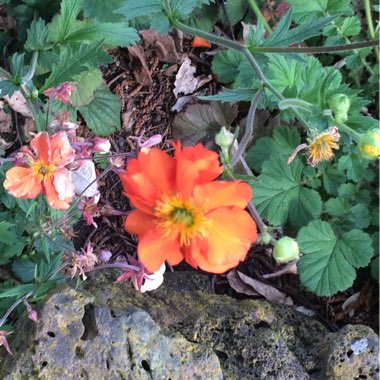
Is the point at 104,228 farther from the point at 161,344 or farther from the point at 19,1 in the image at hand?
the point at 19,1

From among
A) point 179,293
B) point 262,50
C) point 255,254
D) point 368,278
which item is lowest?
point 368,278

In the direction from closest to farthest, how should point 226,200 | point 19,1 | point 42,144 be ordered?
point 226,200
point 42,144
point 19,1

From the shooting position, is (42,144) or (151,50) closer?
(42,144)

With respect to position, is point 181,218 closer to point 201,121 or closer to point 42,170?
point 42,170

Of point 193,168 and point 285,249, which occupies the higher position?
point 193,168

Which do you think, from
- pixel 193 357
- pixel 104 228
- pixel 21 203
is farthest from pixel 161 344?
pixel 104 228

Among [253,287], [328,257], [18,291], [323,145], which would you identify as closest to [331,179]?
[328,257]

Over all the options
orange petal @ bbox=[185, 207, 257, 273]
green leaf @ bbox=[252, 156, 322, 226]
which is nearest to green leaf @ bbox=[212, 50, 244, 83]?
green leaf @ bbox=[252, 156, 322, 226]
